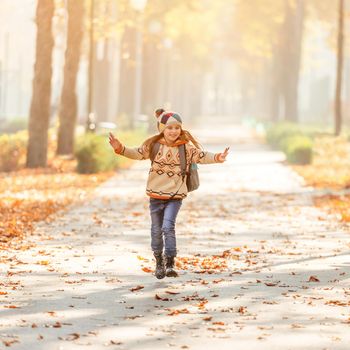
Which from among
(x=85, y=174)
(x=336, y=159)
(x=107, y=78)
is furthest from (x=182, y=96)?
(x=85, y=174)

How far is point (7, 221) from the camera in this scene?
679 inches

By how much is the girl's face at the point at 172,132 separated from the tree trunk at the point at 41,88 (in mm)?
19829

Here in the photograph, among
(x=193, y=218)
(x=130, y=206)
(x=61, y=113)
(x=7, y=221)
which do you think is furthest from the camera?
(x=61, y=113)

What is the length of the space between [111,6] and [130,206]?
89.0 ft

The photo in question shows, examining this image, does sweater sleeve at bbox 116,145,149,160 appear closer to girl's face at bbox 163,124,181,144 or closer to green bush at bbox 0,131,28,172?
girl's face at bbox 163,124,181,144

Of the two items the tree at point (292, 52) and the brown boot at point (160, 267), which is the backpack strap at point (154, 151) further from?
the tree at point (292, 52)

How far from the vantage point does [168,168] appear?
11.6m

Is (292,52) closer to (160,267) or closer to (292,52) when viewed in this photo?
(292,52)

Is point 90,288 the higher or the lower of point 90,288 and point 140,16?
the lower

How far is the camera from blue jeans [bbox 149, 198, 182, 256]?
38.1 ft

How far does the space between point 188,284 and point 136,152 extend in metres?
1.40

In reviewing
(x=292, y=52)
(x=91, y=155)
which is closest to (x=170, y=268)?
(x=91, y=155)

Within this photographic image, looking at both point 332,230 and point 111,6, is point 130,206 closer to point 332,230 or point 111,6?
point 332,230

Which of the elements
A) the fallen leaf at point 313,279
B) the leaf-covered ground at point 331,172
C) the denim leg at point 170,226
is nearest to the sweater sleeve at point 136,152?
the denim leg at point 170,226
